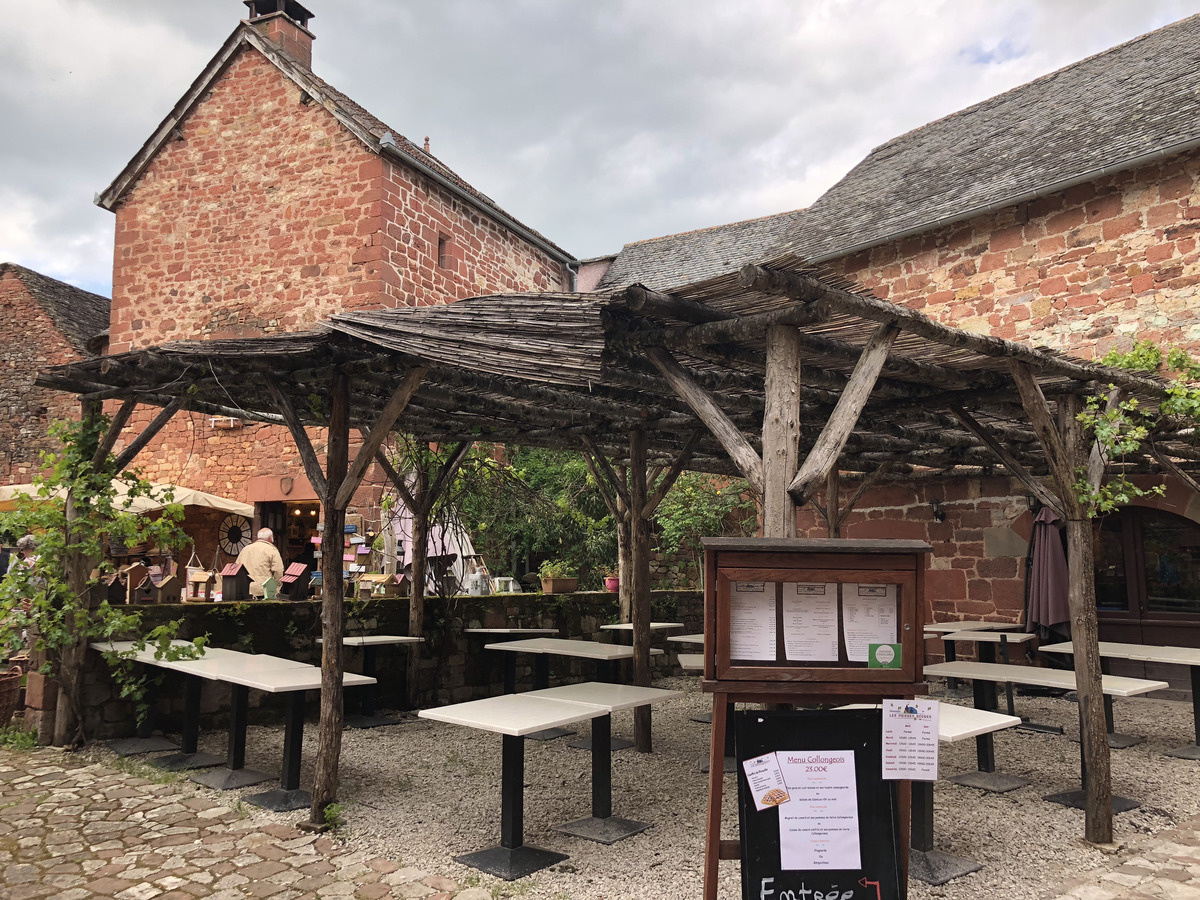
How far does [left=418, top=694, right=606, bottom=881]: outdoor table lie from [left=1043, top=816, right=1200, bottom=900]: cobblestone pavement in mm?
2118

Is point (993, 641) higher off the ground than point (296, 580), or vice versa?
point (296, 580)

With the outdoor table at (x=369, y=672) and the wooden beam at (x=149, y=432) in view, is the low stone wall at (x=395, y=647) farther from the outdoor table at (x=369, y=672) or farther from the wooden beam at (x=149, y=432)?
the wooden beam at (x=149, y=432)

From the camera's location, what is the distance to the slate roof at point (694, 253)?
1495 cm

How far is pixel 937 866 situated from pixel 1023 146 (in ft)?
28.0

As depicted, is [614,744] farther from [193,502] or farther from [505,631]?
[193,502]

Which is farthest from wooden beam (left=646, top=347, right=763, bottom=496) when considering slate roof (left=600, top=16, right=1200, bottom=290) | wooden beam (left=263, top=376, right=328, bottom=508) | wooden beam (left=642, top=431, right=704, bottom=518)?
slate roof (left=600, top=16, right=1200, bottom=290)

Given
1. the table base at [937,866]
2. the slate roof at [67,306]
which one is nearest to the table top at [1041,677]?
the table base at [937,866]

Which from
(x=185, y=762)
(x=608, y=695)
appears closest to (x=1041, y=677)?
(x=608, y=695)

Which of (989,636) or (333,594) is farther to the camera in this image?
(989,636)

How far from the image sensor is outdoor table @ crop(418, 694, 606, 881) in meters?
3.76

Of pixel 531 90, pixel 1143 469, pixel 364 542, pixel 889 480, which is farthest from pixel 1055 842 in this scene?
pixel 531 90

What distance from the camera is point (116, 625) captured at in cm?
534

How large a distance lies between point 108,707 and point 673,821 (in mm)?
3985

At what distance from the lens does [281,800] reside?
15.3 ft
